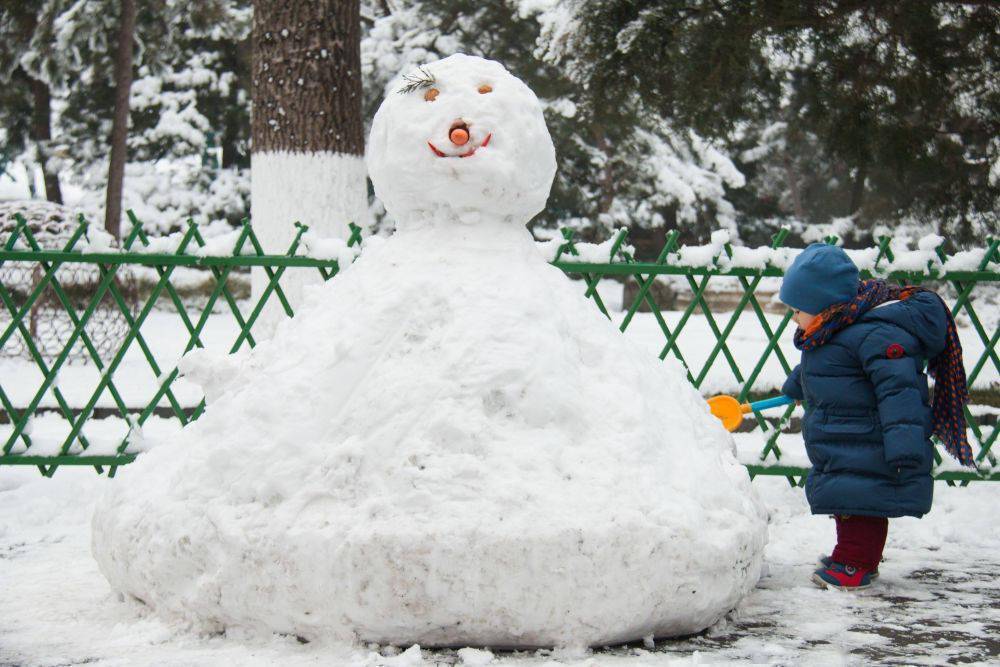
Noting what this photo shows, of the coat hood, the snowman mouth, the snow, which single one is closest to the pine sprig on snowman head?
the snowman mouth

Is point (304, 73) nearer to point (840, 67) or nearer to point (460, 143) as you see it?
point (460, 143)

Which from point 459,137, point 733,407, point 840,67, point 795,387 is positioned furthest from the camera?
point 840,67

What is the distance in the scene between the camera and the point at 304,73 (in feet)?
19.0

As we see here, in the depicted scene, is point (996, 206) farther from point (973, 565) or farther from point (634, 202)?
point (634, 202)

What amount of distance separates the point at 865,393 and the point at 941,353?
1.16ft

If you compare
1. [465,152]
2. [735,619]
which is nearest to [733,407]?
[735,619]

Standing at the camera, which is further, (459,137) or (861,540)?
(861,540)

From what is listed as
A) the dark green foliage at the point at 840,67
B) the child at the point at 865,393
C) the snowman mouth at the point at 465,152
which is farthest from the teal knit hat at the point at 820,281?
the dark green foliage at the point at 840,67

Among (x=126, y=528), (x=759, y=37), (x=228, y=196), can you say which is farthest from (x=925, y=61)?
(x=228, y=196)

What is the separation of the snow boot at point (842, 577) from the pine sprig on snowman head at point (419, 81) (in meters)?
2.08

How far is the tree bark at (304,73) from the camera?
5.76 m

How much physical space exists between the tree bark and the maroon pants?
3639 mm

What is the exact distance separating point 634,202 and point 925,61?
985cm

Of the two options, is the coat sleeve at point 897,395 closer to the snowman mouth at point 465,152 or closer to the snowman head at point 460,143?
the snowman head at point 460,143
